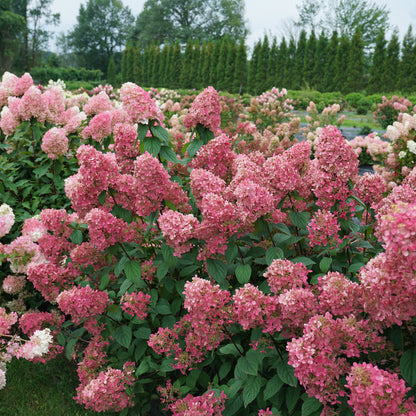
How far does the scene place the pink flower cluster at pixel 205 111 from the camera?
276 cm

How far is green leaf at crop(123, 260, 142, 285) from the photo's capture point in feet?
7.80

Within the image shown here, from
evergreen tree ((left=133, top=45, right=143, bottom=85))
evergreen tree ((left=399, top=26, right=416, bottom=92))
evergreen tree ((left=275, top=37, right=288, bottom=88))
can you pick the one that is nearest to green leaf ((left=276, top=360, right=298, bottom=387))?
evergreen tree ((left=399, top=26, right=416, bottom=92))

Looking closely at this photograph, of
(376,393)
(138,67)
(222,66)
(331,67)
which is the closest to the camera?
(376,393)

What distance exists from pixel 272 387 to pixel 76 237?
67.3 inches

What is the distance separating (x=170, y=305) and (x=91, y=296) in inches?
21.3

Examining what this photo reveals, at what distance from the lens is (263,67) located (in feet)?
87.4

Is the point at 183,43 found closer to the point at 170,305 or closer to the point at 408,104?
the point at 408,104

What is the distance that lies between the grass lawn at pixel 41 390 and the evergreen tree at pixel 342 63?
24067 mm

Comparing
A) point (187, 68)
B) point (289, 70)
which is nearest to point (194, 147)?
point (289, 70)

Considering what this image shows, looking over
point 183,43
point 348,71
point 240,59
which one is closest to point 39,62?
point 183,43

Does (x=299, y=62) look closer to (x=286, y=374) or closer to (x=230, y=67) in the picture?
(x=230, y=67)

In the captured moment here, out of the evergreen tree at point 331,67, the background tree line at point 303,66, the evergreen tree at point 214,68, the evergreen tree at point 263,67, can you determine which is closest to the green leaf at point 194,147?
the background tree line at point 303,66

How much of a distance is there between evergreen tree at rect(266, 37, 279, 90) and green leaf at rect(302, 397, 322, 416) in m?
25.9

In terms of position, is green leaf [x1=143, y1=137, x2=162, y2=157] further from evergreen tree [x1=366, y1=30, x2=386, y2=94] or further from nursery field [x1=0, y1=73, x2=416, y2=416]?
evergreen tree [x1=366, y1=30, x2=386, y2=94]
